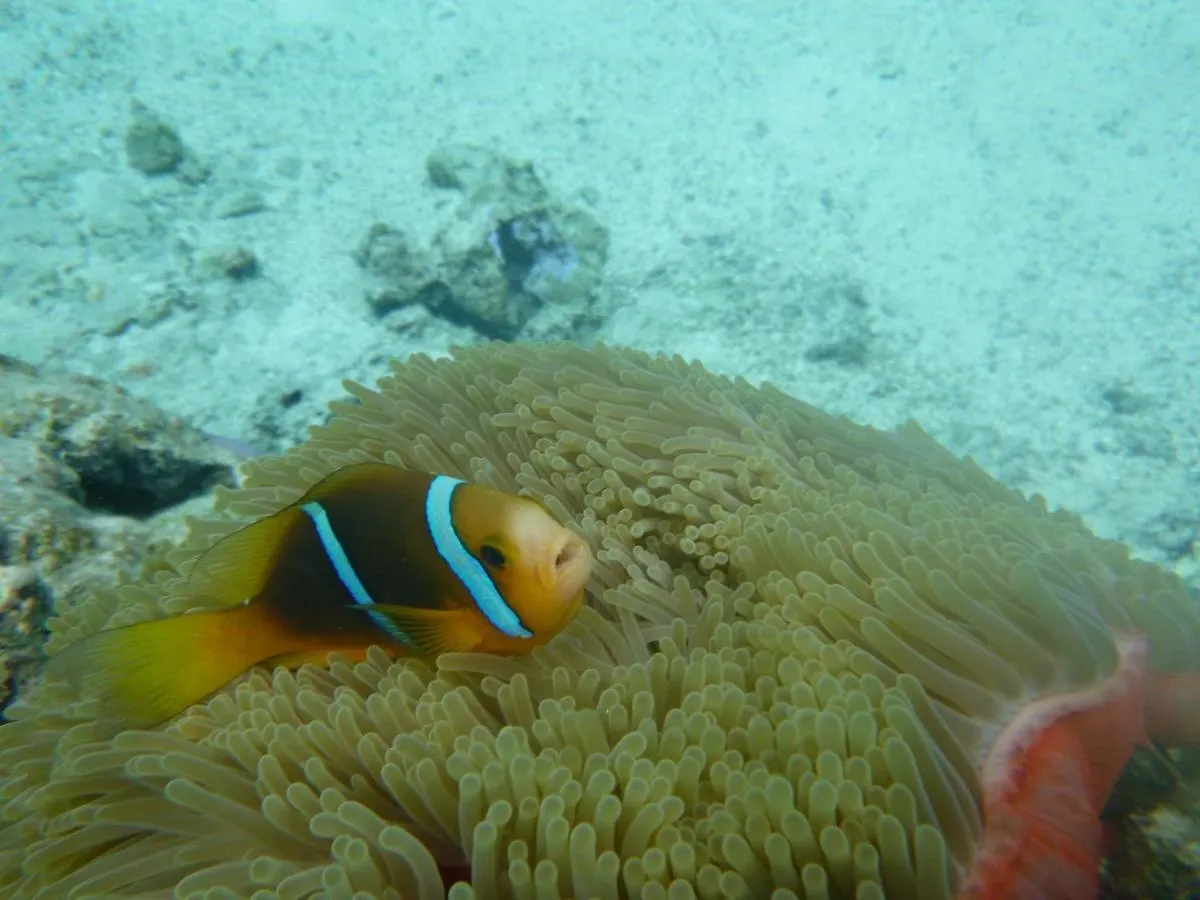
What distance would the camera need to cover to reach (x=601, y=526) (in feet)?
6.18

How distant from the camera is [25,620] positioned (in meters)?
2.44

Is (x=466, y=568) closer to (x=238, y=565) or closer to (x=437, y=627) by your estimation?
(x=437, y=627)

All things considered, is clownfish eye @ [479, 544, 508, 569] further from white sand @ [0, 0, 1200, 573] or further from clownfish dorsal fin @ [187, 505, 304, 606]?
white sand @ [0, 0, 1200, 573]

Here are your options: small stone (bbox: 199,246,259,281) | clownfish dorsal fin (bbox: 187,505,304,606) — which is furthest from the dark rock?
small stone (bbox: 199,246,259,281)

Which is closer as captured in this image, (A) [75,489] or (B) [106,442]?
(A) [75,489]

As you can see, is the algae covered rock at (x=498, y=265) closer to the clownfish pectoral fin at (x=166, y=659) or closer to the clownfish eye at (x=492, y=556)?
the clownfish pectoral fin at (x=166, y=659)

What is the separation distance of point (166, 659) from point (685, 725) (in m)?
0.99

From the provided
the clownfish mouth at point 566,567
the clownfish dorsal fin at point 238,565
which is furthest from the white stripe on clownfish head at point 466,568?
the clownfish dorsal fin at point 238,565

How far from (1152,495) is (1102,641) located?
13.3ft

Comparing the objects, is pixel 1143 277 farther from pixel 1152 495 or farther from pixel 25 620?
pixel 25 620

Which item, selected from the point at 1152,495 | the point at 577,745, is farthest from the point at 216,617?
the point at 1152,495

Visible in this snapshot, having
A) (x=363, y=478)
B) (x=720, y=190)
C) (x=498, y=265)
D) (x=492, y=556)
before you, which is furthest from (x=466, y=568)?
(x=720, y=190)

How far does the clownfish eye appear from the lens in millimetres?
1360

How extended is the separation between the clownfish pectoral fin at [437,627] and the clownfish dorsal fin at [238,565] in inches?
10.3
